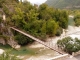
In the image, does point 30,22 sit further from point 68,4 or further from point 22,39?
point 68,4

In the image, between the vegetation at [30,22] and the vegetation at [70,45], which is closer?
the vegetation at [70,45]

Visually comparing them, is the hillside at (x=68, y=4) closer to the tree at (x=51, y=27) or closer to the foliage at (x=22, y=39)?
the tree at (x=51, y=27)

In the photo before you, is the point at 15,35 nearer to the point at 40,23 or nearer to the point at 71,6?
the point at 40,23

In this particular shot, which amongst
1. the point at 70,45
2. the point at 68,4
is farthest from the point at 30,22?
the point at 68,4

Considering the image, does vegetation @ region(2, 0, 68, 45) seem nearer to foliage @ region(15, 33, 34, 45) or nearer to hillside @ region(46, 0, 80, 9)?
foliage @ region(15, 33, 34, 45)

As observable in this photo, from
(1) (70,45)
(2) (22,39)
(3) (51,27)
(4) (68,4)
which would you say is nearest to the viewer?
(1) (70,45)

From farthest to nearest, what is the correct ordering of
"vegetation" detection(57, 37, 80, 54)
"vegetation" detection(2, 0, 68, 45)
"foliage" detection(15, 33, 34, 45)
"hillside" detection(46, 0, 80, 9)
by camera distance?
1. "hillside" detection(46, 0, 80, 9)
2. "vegetation" detection(2, 0, 68, 45)
3. "foliage" detection(15, 33, 34, 45)
4. "vegetation" detection(57, 37, 80, 54)

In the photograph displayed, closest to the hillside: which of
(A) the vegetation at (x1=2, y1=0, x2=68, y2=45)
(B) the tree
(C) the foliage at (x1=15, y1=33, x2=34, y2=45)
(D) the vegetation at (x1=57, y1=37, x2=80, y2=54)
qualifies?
(A) the vegetation at (x1=2, y1=0, x2=68, y2=45)

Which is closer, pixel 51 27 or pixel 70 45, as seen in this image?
pixel 70 45

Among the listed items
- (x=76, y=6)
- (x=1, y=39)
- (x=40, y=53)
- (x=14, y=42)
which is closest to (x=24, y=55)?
(x=40, y=53)

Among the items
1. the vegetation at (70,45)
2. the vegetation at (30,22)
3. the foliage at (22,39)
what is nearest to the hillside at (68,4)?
the vegetation at (30,22)

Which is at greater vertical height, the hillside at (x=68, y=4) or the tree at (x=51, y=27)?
the hillside at (x=68, y=4)
